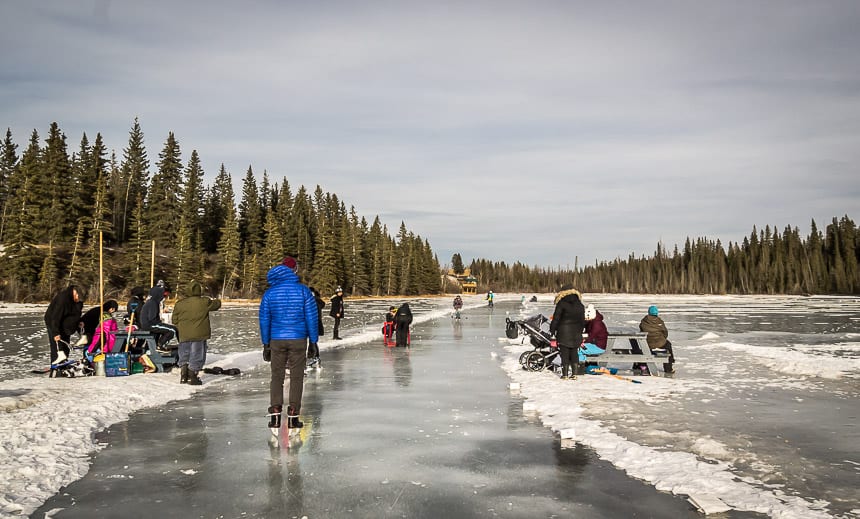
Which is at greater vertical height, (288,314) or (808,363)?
(288,314)

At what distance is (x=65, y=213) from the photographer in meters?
86.9

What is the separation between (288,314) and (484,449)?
10.2ft

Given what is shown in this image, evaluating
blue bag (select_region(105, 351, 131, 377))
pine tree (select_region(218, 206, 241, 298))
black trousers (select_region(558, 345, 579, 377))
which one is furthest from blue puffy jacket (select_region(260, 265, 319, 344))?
pine tree (select_region(218, 206, 241, 298))

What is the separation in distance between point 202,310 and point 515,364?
7.81 metres

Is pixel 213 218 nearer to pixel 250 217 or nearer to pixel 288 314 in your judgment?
pixel 250 217

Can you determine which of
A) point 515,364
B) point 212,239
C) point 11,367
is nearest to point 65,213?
point 212,239

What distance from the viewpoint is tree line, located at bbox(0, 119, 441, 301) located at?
73.6m

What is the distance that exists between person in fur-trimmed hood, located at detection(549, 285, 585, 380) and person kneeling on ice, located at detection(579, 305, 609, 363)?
4.21ft

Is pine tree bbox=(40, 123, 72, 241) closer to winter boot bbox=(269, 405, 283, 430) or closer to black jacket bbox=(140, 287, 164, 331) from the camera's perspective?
black jacket bbox=(140, 287, 164, 331)

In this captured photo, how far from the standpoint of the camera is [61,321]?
13188mm

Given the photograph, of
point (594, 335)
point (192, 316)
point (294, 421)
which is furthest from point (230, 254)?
point (294, 421)

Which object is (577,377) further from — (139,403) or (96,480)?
(96,480)

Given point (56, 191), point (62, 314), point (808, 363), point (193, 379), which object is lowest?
point (808, 363)

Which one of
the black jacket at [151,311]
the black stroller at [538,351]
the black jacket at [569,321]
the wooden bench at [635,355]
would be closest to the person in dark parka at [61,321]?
the black jacket at [151,311]
